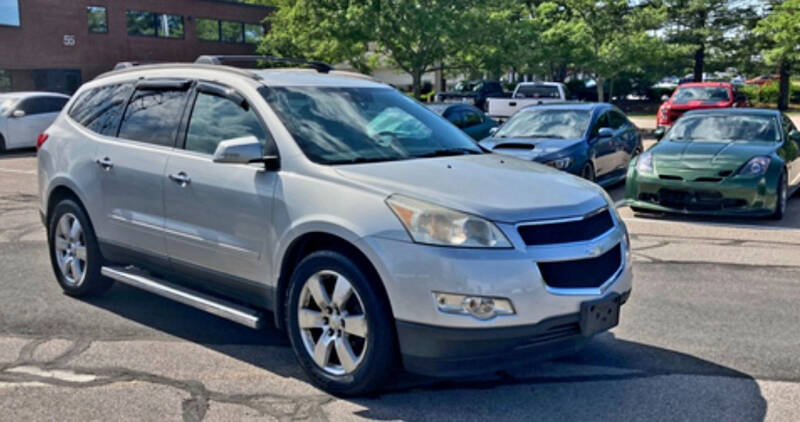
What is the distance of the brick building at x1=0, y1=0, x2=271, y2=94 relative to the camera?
119 ft

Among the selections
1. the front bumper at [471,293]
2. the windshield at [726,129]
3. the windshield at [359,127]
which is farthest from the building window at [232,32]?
the front bumper at [471,293]

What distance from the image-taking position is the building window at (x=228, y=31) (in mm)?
45375

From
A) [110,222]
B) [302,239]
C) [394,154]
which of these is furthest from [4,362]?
[394,154]

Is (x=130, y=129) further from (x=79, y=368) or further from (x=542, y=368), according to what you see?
(x=542, y=368)

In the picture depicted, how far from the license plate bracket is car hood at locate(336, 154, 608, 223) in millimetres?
476

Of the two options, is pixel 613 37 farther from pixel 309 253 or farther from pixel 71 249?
pixel 309 253

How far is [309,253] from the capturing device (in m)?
4.34

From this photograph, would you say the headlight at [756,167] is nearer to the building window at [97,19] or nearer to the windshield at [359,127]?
the windshield at [359,127]

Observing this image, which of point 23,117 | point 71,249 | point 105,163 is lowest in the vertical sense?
point 71,249

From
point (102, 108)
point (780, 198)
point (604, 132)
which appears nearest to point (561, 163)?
point (604, 132)

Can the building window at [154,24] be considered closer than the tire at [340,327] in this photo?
No

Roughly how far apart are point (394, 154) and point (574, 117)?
26.5ft

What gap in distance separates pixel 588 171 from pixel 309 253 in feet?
25.9

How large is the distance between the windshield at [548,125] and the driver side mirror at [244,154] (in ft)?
25.8
